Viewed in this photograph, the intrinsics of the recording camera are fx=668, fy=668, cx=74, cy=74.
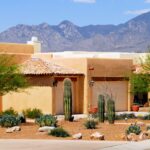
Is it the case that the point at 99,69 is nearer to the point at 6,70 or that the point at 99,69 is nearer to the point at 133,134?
the point at 6,70

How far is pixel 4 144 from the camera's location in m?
24.0

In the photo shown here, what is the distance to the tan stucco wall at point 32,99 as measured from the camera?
47.4 metres

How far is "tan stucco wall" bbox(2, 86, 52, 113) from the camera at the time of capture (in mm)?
47438

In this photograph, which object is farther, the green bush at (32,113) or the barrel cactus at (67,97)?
the green bush at (32,113)

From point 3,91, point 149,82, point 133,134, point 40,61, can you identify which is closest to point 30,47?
point 40,61

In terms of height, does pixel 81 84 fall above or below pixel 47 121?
above

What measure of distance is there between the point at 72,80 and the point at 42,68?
306 cm

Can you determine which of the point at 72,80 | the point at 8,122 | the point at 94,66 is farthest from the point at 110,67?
the point at 8,122

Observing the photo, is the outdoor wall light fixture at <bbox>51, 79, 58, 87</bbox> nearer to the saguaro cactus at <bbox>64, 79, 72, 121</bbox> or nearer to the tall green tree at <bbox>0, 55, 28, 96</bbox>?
the saguaro cactus at <bbox>64, 79, 72, 121</bbox>

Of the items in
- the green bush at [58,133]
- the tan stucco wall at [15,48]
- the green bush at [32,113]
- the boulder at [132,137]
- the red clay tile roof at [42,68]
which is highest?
the tan stucco wall at [15,48]

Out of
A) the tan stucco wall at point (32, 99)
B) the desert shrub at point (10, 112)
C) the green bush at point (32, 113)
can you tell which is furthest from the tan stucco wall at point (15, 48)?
the green bush at point (32, 113)

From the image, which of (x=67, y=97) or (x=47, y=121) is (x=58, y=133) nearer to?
(x=47, y=121)

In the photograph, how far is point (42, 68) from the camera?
48.0 meters

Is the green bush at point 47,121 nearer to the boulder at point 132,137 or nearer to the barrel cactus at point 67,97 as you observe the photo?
the boulder at point 132,137
